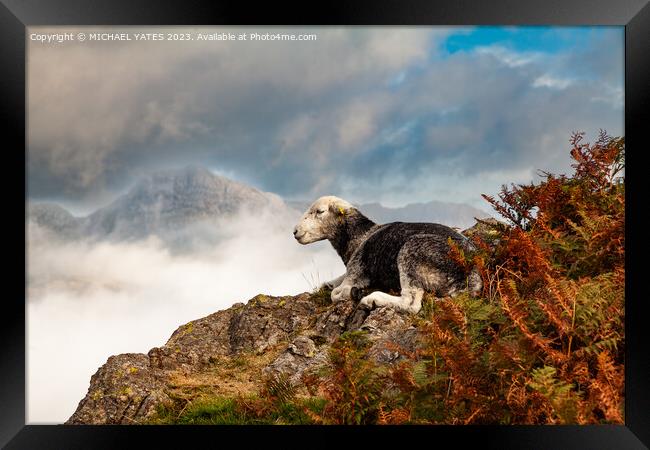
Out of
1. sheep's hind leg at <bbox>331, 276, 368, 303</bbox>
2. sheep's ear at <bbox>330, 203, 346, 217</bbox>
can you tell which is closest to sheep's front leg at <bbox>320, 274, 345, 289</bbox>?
sheep's hind leg at <bbox>331, 276, 368, 303</bbox>

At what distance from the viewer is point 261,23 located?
Answer: 5672 millimetres

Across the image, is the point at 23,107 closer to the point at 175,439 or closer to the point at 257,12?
the point at 257,12

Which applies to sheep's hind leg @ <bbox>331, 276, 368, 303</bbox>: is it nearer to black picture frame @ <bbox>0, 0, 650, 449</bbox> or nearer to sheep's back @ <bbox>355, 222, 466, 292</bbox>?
sheep's back @ <bbox>355, 222, 466, 292</bbox>

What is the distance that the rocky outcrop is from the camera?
6922mm

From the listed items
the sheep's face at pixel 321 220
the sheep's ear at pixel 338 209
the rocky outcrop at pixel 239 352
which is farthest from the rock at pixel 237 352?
the sheep's ear at pixel 338 209

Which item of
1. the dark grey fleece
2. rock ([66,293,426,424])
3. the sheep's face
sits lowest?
rock ([66,293,426,424])

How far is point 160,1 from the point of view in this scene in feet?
18.5

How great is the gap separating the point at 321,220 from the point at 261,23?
5.22m

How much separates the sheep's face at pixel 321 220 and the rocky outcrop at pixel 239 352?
1.07 metres

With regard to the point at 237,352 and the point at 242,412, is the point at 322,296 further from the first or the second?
the point at 242,412

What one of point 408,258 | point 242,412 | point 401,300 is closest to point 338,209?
point 408,258

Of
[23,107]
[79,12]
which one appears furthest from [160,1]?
[23,107]

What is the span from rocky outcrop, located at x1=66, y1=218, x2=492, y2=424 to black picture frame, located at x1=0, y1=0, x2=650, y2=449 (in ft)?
3.70

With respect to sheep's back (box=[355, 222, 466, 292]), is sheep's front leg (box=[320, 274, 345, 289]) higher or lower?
lower
